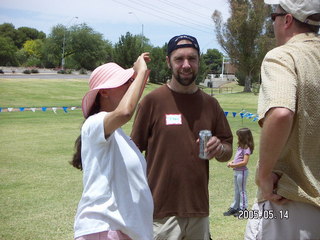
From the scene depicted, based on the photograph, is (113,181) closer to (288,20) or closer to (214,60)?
(288,20)

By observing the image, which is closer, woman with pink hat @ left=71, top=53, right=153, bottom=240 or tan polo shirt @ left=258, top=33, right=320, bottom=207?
tan polo shirt @ left=258, top=33, right=320, bottom=207

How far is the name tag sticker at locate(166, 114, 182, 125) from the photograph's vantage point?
3498 millimetres

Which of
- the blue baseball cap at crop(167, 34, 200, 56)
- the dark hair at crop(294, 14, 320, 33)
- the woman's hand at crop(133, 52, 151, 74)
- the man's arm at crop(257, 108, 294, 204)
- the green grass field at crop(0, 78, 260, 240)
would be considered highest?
the dark hair at crop(294, 14, 320, 33)

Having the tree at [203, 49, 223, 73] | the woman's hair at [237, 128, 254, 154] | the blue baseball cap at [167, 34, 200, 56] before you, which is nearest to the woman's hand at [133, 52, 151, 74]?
the blue baseball cap at [167, 34, 200, 56]

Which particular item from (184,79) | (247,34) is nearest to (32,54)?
(247,34)

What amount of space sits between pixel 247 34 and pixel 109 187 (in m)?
57.9

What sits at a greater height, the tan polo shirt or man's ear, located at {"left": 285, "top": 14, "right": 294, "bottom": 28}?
man's ear, located at {"left": 285, "top": 14, "right": 294, "bottom": 28}

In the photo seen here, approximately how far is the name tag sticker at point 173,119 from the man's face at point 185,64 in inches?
11.4

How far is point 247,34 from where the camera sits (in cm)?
5756

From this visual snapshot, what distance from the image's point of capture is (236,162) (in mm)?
6844

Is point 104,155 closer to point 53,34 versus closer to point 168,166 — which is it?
point 168,166

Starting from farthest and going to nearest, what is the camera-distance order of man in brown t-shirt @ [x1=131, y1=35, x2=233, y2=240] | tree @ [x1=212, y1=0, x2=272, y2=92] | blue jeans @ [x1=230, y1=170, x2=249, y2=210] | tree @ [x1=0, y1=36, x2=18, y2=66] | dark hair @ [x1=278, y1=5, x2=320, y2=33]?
tree @ [x1=0, y1=36, x2=18, y2=66], tree @ [x1=212, y1=0, x2=272, y2=92], blue jeans @ [x1=230, y1=170, x2=249, y2=210], man in brown t-shirt @ [x1=131, y1=35, x2=233, y2=240], dark hair @ [x1=278, y1=5, x2=320, y2=33]

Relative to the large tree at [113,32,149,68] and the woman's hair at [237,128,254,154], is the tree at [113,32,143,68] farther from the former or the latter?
the woman's hair at [237,128,254,154]

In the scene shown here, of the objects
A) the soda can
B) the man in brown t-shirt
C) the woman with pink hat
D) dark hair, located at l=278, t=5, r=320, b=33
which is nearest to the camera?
dark hair, located at l=278, t=5, r=320, b=33
